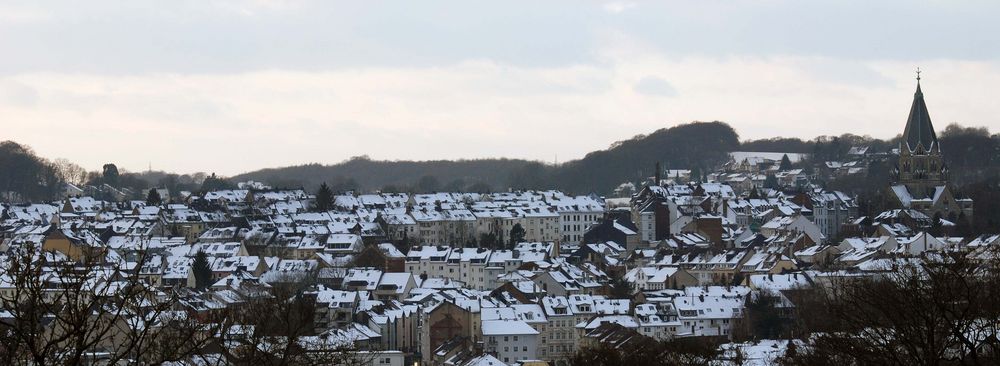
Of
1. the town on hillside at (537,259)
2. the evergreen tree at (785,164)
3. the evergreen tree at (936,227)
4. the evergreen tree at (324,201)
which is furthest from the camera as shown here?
the evergreen tree at (785,164)

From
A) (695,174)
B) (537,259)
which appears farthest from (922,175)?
(695,174)

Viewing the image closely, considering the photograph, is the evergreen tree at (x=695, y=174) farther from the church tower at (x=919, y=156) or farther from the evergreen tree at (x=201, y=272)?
the evergreen tree at (x=201, y=272)

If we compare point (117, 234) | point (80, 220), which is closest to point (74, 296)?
point (117, 234)

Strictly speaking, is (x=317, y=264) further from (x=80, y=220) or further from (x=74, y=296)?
(x=74, y=296)

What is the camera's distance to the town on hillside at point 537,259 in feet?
157

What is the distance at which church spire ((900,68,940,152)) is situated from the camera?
293 feet

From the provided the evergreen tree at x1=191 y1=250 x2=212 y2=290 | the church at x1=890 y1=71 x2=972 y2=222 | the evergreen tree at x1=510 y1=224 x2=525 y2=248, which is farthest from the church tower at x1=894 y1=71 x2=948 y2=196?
the evergreen tree at x1=191 y1=250 x2=212 y2=290

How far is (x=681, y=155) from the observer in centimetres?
14738

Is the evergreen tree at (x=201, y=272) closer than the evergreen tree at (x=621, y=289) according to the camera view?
No

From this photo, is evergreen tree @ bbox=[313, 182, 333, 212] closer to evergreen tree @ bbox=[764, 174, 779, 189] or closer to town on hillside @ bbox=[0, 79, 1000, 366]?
town on hillside @ bbox=[0, 79, 1000, 366]

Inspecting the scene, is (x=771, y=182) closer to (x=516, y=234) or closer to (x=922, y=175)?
(x=922, y=175)

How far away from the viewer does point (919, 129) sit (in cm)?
8950

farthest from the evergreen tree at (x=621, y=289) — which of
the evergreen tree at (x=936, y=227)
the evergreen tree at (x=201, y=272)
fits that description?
the evergreen tree at (x=936, y=227)

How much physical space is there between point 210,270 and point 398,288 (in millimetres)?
7538
